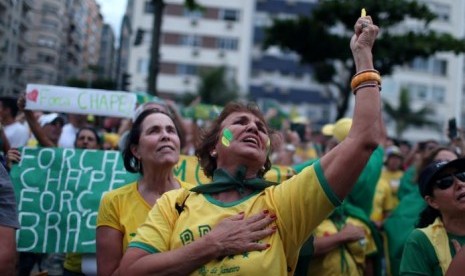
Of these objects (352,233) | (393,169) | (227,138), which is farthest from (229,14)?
(227,138)

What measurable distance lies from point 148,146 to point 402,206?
2799 millimetres

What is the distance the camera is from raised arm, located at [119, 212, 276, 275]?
7.02ft

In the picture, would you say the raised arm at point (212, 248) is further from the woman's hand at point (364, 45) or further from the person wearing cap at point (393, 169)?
the person wearing cap at point (393, 169)

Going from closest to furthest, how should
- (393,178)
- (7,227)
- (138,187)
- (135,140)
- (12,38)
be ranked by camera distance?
(7,227), (138,187), (135,140), (393,178), (12,38)

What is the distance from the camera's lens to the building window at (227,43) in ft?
142

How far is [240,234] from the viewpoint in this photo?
2146 mm

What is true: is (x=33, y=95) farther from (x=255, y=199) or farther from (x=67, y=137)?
(x=255, y=199)

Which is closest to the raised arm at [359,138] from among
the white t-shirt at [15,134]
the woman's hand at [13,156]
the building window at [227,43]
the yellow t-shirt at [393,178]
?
the woman's hand at [13,156]

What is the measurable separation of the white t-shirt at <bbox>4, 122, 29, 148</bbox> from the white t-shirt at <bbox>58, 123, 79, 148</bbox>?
1.70 feet

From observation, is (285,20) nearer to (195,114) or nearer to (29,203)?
(195,114)

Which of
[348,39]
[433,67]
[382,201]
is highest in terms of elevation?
[433,67]

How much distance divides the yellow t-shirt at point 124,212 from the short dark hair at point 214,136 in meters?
0.37

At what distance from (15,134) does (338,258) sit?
3975 millimetres

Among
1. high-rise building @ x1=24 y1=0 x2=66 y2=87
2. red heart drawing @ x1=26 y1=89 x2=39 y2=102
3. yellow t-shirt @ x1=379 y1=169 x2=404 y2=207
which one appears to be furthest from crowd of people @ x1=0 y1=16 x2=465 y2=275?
high-rise building @ x1=24 y1=0 x2=66 y2=87
